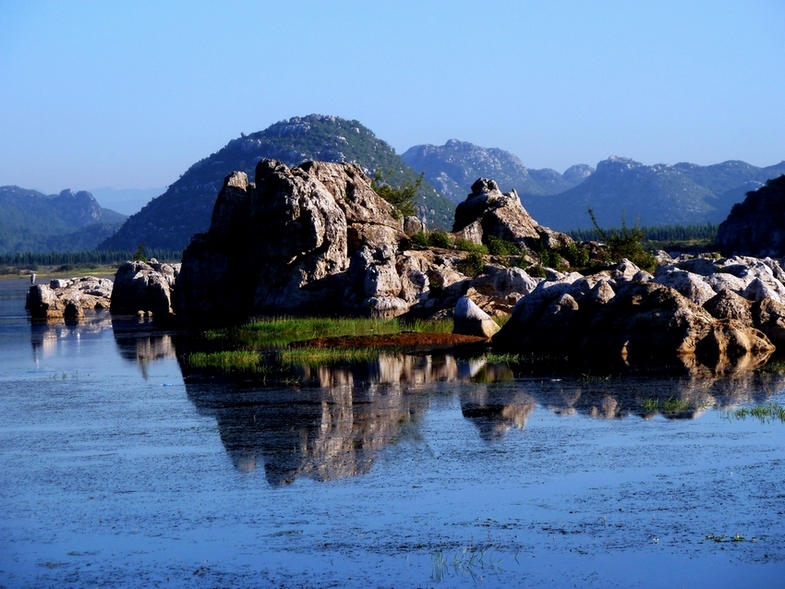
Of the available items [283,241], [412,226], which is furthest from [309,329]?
[412,226]

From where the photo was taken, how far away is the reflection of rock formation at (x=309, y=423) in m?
18.1

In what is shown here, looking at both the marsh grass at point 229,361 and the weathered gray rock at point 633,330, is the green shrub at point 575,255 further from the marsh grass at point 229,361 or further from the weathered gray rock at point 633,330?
the marsh grass at point 229,361

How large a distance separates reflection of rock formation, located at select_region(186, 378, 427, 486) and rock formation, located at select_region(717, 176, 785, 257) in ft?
387

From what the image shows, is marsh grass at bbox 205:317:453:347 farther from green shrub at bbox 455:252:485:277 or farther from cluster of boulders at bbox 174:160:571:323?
green shrub at bbox 455:252:485:277

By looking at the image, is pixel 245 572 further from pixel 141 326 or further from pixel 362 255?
pixel 141 326

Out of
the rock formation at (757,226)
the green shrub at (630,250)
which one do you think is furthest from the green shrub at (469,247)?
the rock formation at (757,226)

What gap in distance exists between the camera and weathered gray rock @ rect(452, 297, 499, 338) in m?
40.6

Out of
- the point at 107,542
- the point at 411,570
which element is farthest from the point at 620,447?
the point at 107,542

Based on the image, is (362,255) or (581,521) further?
(362,255)

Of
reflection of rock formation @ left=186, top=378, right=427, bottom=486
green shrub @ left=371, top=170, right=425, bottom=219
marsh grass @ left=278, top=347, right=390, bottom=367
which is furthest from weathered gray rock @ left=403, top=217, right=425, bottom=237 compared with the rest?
reflection of rock formation @ left=186, top=378, right=427, bottom=486

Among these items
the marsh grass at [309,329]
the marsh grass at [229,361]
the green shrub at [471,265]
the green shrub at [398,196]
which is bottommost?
the marsh grass at [229,361]

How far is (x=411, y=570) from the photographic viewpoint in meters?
12.5

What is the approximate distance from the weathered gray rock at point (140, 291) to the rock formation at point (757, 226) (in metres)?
83.1

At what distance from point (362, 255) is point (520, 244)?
13000mm
